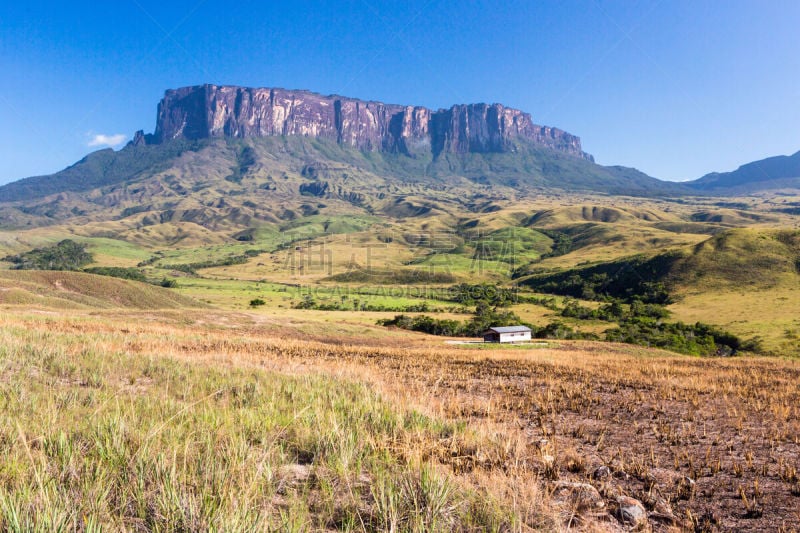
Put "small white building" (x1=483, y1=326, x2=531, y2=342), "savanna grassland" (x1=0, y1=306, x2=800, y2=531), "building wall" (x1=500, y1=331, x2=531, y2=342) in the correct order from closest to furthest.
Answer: "savanna grassland" (x1=0, y1=306, x2=800, y2=531) < "building wall" (x1=500, y1=331, x2=531, y2=342) < "small white building" (x1=483, y1=326, x2=531, y2=342)

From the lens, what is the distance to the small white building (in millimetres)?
51094

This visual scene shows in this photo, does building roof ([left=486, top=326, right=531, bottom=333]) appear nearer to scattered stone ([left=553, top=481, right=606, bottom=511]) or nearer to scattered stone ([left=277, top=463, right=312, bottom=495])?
scattered stone ([left=553, top=481, right=606, bottom=511])

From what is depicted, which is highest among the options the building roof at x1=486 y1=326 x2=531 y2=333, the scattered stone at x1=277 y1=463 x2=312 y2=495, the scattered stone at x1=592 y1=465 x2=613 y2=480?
the scattered stone at x1=277 y1=463 x2=312 y2=495

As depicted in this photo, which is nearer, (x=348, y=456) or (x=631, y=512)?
(x=631, y=512)

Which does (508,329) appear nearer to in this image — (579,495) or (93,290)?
(579,495)

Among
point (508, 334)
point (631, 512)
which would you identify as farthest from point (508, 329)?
point (631, 512)

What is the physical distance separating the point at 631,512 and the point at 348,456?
3300 mm

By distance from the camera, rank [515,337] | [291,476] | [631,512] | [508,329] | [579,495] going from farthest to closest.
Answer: [508,329] < [515,337] < [579,495] < [631,512] < [291,476]

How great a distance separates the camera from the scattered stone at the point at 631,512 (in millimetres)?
4477

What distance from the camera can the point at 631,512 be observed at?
4.57 metres

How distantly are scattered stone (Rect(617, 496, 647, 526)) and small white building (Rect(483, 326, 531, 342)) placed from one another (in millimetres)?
47201

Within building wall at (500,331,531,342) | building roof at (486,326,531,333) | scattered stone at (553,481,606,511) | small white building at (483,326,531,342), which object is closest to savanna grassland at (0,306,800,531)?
scattered stone at (553,481,606,511)

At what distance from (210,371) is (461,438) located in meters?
6.97

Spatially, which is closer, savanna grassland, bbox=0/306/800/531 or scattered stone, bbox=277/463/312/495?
savanna grassland, bbox=0/306/800/531
